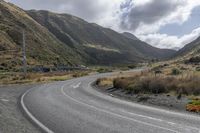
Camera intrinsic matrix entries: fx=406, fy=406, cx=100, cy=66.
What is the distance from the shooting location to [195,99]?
21.0 metres

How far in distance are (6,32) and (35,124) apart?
4660 inches

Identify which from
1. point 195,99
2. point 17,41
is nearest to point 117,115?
point 195,99

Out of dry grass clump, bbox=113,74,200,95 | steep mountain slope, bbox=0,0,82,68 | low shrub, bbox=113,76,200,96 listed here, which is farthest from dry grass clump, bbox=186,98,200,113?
steep mountain slope, bbox=0,0,82,68

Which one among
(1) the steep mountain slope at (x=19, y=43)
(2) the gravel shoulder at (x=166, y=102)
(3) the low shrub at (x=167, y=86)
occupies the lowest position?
(2) the gravel shoulder at (x=166, y=102)

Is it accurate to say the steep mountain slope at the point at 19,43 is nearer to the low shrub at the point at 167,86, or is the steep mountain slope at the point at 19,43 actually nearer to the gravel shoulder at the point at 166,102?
the low shrub at the point at 167,86

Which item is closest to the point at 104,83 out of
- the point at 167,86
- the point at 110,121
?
the point at 167,86

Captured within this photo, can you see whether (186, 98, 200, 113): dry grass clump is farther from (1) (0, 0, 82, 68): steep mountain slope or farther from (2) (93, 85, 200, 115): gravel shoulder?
(1) (0, 0, 82, 68): steep mountain slope

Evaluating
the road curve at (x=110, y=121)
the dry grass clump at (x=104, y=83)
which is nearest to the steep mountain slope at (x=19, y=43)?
the dry grass clump at (x=104, y=83)

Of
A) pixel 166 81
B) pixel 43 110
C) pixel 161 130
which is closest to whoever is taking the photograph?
pixel 161 130

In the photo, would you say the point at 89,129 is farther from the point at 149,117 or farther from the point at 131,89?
the point at 131,89

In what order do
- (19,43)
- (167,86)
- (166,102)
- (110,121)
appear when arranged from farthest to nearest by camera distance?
(19,43) → (167,86) → (166,102) → (110,121)

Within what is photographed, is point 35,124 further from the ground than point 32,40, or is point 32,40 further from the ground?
point 32,40

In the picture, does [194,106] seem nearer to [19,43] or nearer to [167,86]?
[167,86]

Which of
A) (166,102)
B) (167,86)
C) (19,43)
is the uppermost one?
(19,43)
